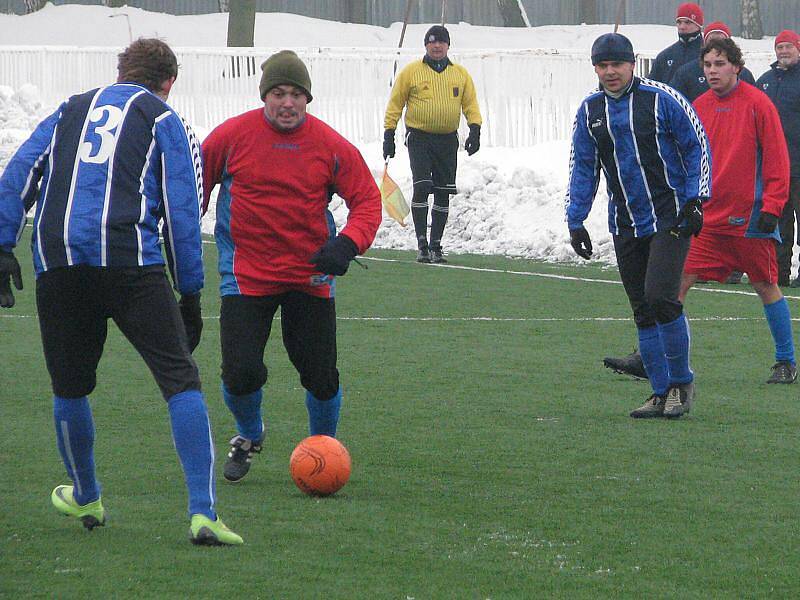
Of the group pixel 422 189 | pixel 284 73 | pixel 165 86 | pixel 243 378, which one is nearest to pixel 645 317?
pixel 243 378

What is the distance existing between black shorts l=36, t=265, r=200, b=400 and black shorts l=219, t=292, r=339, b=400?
1.01 metres

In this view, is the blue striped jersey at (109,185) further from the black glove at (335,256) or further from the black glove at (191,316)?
the black glove at (335,256)

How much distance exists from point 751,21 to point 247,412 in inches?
1720

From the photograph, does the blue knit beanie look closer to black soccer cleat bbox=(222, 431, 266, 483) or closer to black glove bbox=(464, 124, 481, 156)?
black soccer cleat bbox=(222, 431, 266, 483)

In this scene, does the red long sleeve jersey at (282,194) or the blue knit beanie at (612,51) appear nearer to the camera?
the red long sleeve jersey at (282,194)

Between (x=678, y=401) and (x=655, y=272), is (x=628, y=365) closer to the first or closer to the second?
(x=678, y=401)

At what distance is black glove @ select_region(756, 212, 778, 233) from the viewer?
30.9 feet

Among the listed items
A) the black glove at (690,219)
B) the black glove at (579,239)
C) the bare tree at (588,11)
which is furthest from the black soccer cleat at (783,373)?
the bare tree at (588,11)

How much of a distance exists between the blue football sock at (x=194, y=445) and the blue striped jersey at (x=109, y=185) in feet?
1.37

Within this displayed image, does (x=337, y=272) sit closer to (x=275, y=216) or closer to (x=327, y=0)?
(x=275, y=216)

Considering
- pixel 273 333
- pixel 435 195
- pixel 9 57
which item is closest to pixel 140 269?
pixel 273 333

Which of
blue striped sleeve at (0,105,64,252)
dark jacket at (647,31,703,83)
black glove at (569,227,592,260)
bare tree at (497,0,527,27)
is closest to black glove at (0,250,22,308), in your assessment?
blue striped sleeve at (0,105,64,252)

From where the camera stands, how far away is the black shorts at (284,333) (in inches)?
263

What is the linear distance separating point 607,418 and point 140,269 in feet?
11.9
